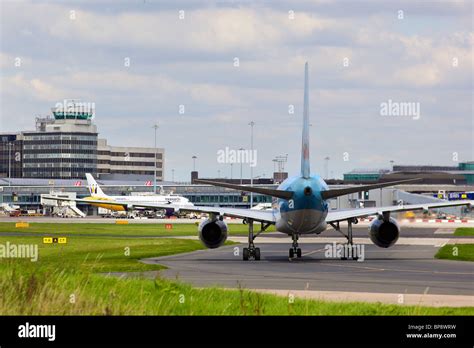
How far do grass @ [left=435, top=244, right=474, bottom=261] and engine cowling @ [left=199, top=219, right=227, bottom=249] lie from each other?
480 inches

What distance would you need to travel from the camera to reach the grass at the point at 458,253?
54531mm

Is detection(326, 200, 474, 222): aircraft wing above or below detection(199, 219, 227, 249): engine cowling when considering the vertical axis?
above

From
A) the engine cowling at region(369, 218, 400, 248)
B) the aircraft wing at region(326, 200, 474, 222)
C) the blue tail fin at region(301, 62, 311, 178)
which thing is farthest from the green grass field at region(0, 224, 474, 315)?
the aircraft wing at region(326, 200, 474, 222)

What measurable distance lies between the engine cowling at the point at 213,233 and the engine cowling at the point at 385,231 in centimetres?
785

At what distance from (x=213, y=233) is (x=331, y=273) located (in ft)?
37.1

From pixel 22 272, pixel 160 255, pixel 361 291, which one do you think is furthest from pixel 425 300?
pixel 160 255

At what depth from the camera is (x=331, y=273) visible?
43.2 metres

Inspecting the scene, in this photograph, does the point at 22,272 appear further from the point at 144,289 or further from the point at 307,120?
the point at 307,120

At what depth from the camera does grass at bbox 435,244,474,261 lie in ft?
179

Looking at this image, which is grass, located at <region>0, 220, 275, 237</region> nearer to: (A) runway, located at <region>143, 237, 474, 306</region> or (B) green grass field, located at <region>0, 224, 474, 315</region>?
(A) runway, located at <region>143, 237, 474, 306</region>

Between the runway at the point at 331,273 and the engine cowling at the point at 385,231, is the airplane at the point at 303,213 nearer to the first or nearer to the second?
the engine cowling at the point at 385,231

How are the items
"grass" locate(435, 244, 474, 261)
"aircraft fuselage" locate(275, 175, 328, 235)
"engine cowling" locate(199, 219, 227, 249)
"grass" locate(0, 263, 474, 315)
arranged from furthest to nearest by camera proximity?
"grass" locate(435, 244, 474, 261)
"engine cowling" locate(199, 219, 227, 249)
"aircraft fuselage" locate(275, 175, 328, 235)
"grass" locate(0, 263, 474, 315)

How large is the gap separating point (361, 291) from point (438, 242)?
42491 millimetres
